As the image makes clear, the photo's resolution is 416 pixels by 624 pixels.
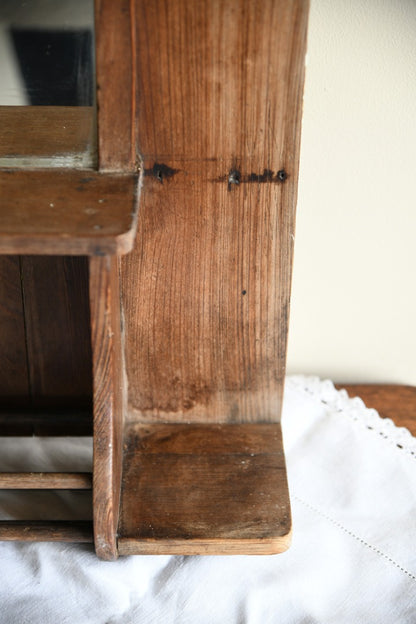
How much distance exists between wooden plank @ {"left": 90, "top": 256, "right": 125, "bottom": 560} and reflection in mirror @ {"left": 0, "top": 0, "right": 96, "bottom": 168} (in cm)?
15

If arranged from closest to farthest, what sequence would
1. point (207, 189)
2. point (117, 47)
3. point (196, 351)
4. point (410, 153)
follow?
point (117, 47) < point (207, 189) < point (196, 351) < point (410, 153)

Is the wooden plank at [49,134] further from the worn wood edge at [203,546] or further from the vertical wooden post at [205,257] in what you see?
the worn wood edge at [203,546]

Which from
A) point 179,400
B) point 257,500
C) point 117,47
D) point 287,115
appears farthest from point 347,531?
point 117,47

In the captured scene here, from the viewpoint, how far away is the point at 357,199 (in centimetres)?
111

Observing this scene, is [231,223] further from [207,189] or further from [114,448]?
[114,448]

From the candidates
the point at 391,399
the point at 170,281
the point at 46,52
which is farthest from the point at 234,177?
the point at 391,399

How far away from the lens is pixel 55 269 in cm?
97

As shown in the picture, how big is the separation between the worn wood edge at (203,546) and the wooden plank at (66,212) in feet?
1.22

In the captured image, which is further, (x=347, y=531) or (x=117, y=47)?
(x=347, y=531)

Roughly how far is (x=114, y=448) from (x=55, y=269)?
281 mm

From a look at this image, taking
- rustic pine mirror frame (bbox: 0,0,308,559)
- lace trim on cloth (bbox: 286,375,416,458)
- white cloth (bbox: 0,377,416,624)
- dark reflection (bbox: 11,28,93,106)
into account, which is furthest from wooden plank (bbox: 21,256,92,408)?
lace trim on cloth (bbox: 286,375,416,458)

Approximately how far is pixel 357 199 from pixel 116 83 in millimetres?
475

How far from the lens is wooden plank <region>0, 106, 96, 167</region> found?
81 cm

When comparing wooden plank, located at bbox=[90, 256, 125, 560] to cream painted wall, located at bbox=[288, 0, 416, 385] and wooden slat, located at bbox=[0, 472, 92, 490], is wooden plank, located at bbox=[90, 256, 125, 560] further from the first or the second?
cream painted wall, located at bbox=[288, 0, 416, 385]
